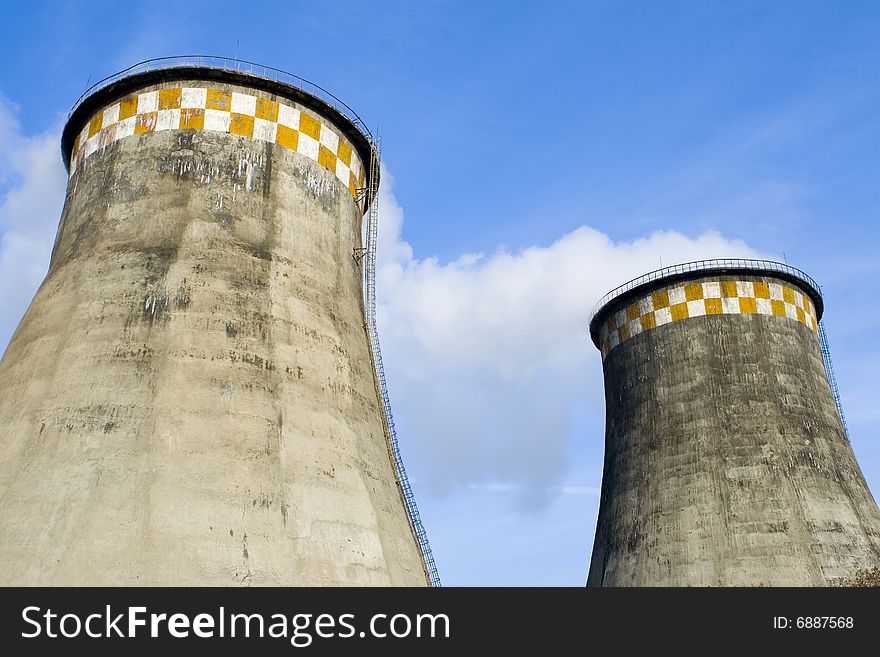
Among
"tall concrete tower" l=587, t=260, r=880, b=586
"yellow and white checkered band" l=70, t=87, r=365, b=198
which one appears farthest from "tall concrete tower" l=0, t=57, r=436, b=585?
"tall concrete tower" l=587, t=260, r=880, b=586

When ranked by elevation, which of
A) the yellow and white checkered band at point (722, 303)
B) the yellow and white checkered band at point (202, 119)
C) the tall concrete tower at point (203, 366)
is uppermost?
the yellow and white checkered band at point (722, 303)

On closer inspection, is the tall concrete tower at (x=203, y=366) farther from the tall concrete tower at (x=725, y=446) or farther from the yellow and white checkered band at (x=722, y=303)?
the yellow and white checkered band at (x=722, y=303)

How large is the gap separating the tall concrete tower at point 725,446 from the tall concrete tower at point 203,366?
8.53 m

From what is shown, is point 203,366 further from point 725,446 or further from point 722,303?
point 722,303

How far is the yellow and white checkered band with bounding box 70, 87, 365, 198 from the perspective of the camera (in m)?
12.7

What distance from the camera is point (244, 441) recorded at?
1027 centimetres

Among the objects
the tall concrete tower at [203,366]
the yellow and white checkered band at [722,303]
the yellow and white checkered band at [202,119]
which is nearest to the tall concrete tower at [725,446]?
the yellow and white checkered band at [722,303]

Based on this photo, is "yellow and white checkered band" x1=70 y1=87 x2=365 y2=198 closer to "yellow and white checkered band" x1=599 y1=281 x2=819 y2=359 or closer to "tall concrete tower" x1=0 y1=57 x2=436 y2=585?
"tall concrete tower" x1=0 y1=57 x2=436 y2=585

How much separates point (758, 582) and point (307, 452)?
11402 millimetres

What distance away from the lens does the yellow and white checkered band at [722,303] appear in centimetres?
2091

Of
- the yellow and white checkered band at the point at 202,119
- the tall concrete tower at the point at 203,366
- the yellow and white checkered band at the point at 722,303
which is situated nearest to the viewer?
the tall concrete tower at the point at 203,366

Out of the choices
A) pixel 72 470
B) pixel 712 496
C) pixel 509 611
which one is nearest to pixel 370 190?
pixel 72 470

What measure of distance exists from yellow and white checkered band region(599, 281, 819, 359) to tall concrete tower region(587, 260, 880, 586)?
0.04 metres

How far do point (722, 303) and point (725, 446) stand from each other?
12.5ft
